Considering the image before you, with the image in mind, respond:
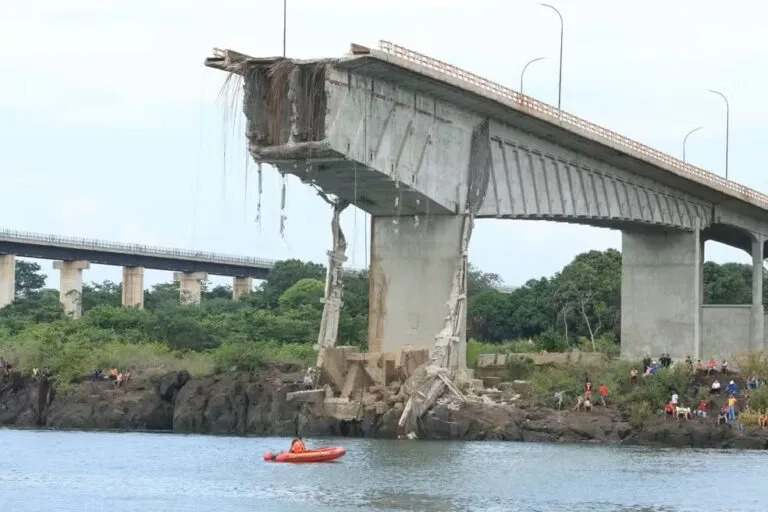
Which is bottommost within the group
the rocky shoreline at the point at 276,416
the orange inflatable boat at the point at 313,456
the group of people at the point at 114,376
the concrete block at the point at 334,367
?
the orange inflatable boat at the point at 313,456

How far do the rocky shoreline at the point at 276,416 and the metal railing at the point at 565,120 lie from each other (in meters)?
13.1

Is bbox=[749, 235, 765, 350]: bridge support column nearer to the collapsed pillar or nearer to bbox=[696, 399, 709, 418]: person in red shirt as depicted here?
bbox=[696, 399, 709, 418]: person in red shirt

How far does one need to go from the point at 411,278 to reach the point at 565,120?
10.4m

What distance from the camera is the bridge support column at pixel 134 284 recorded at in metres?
147

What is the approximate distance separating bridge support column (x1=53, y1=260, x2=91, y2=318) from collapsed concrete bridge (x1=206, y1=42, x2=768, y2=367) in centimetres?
5627

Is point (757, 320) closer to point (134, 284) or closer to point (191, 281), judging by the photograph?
point (134, 284)

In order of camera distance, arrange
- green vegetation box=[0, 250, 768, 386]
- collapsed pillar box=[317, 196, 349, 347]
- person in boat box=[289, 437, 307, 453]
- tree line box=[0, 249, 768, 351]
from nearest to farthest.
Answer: person in boat box=[289, 437, 307, 453]
collapsed pillar box=[317, 196, 349, 347]
green vegetation box=[0, 250, 768, 386]
tree line box=[0, 249, 768, 351]

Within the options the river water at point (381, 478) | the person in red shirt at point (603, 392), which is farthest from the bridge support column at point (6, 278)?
the person in red shirt at point (603, 392)

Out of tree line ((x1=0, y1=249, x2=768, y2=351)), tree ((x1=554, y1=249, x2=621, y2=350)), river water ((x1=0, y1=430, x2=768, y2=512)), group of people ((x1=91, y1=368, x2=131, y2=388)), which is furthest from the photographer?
tree ((x1=554, y1=249, x2=621, y2=350))

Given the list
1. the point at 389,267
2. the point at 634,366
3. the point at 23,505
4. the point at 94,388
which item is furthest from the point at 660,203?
the point at 23,505

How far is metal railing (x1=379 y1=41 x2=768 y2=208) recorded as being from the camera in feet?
235

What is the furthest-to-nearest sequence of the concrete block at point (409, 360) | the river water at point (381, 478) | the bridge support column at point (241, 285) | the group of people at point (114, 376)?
the bridge support column at point (241, 285)
the group of people at point (114, 376)
the concrete block at point (409, 360)
the river water at point (381, 478)

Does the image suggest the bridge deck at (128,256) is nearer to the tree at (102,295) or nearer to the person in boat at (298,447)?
the tree at (102,295)

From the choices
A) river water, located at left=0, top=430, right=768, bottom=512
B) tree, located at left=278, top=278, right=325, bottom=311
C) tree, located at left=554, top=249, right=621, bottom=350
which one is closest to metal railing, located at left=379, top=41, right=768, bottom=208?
river water, located at left=0, top=430, right=768, bottom=512
